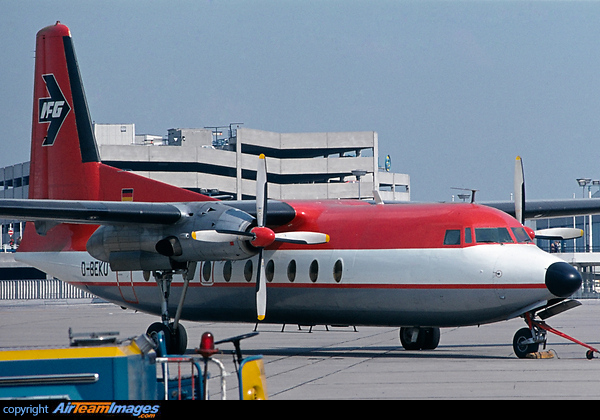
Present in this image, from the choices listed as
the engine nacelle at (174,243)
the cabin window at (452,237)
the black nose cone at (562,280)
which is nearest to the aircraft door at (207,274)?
the engine nacelle at (174,243)

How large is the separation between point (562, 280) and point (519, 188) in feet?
15.4

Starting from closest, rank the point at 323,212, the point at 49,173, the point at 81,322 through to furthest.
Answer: the point at 323,212, the point at 49,173, the point at 81,322

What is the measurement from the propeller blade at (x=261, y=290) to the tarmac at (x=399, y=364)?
3.36 feet

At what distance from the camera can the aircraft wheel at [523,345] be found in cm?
1666

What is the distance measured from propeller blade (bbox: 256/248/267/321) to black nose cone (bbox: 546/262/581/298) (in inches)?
239

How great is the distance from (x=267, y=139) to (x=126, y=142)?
17571 mm

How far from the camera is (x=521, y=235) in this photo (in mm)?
17000

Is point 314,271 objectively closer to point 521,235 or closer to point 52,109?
point 521,235

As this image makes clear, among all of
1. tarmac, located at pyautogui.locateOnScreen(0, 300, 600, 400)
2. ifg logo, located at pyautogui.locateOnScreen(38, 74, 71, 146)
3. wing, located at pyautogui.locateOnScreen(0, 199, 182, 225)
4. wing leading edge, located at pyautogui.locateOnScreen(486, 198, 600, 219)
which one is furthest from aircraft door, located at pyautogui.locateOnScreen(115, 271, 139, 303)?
wing leading edge, located at pyautogui.locateOnScreen(486, 198, 600, 219)

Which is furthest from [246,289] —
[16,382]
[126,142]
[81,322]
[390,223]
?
[126,142]

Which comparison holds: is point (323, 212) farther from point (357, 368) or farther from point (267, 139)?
point (267, 139)

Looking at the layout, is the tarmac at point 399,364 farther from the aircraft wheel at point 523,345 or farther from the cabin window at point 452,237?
the cabin window at point 452,237

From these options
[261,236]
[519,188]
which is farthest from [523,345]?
[261,236]

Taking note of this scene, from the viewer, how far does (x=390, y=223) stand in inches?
704
